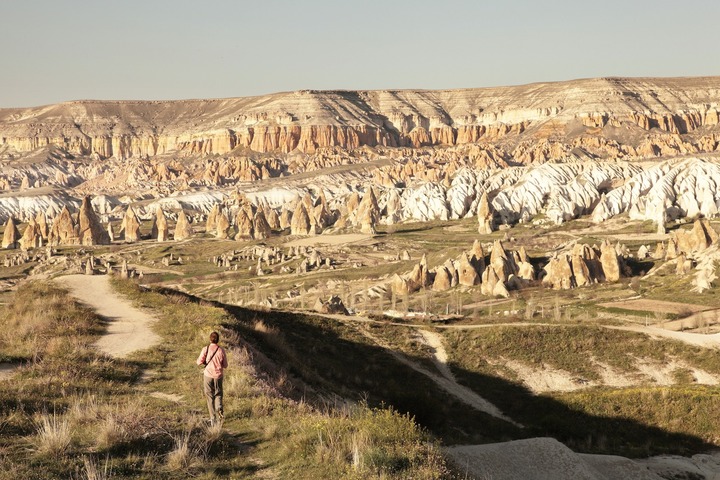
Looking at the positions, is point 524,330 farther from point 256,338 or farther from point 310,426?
point 310,426

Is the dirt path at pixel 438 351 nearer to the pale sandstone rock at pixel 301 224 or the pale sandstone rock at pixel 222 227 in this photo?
the pale sandstone rock at pixel 301 224

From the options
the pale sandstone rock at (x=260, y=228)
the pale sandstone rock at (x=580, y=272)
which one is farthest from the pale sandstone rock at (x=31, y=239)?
the pale sandstone rock at (x=580, y=272)

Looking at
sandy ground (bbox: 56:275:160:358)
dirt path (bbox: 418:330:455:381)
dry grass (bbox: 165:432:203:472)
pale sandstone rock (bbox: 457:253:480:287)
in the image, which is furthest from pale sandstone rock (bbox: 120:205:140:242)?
dry grass (bbox: 165:432:203:472)

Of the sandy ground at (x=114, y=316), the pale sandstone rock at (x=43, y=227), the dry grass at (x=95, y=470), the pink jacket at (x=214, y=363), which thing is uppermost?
the pink jacket at (x=214, y=363)

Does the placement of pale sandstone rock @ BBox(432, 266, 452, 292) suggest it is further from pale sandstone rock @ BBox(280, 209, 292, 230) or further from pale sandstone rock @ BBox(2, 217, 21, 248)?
pale sandstone rock @ BBox(2, 217, 21, 248)

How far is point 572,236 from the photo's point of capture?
141500mm

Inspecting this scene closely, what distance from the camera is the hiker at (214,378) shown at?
1638 centimetres

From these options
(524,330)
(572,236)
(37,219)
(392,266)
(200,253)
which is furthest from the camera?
(37,219)

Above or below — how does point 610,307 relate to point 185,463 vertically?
below

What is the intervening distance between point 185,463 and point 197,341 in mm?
11655

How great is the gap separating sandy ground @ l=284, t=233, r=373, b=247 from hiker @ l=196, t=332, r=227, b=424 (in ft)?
458

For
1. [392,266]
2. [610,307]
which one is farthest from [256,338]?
[392,266]

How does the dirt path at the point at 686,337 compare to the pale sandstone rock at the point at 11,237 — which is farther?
the pale sandstone rock at the point at 11,237

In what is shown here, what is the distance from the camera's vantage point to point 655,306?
7600 cm
